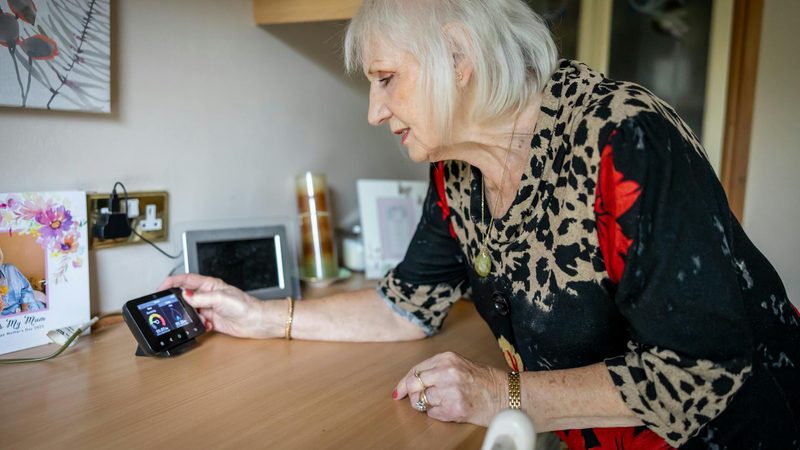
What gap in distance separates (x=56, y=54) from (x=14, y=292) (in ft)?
1.26

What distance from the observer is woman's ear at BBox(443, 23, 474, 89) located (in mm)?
792

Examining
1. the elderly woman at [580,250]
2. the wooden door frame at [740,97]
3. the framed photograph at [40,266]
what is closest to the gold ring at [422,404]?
the elderly woman at [580,250]

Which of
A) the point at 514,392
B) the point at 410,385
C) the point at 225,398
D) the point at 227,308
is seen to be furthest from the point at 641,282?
the point at 227,308

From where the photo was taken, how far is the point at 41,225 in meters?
0.91

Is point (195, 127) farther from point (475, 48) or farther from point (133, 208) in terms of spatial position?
point (475, 48)

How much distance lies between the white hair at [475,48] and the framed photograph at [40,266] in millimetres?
601

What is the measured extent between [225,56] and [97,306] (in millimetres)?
575

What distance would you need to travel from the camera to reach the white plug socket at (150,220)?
3.54 ft

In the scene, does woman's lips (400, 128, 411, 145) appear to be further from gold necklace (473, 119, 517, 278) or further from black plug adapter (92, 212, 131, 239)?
black plug adapter (92, 212, 131, 239)

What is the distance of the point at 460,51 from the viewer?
80cm

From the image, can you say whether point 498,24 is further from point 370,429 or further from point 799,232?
point 799,232

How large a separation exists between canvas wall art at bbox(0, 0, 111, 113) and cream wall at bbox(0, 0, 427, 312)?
3 cm

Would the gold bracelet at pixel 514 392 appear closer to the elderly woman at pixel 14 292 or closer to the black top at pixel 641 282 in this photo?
the black top at pixel 641 282

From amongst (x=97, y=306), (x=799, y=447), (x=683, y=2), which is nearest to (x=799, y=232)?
(x=683, y=2)
